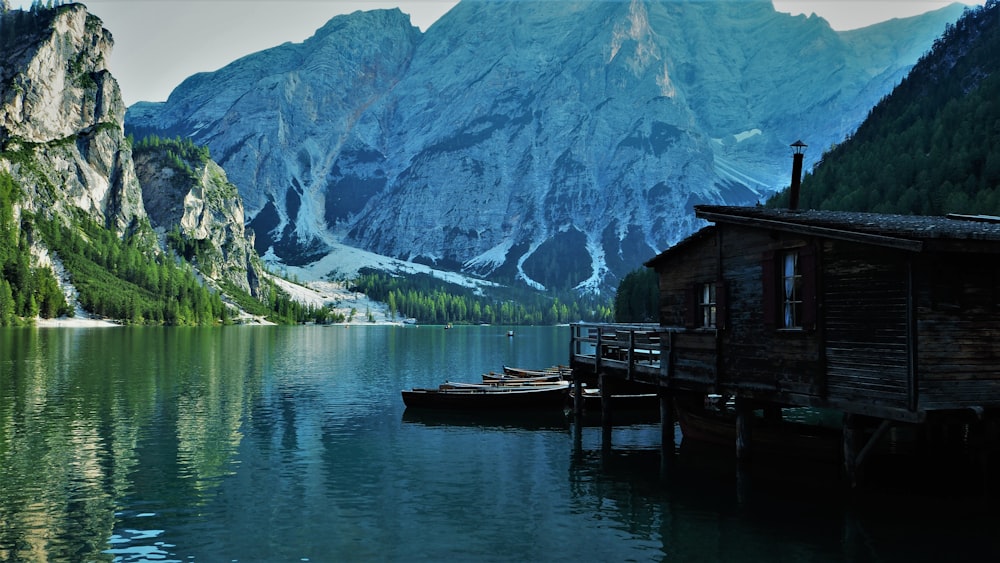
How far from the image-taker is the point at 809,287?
25.8 meters

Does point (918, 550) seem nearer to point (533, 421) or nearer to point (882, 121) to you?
point (533, 421)

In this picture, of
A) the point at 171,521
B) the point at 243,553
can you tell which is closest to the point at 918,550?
the point at 243,553

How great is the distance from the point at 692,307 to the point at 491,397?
64.7 ft

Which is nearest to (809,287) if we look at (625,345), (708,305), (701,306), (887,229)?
(887,229)

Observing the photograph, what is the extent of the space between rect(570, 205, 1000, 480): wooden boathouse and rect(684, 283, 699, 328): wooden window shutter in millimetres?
56

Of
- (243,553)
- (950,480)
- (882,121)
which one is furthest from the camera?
(882,121)

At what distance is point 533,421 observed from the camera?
47.2m

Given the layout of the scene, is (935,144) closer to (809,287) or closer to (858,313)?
(809,287)

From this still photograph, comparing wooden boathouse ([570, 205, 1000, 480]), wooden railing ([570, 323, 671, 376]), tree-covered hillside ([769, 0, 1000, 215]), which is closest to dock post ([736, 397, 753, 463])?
wooden boathouse ([570, 205, 1000, 480])

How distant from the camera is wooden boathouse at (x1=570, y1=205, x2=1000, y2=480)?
882 inches

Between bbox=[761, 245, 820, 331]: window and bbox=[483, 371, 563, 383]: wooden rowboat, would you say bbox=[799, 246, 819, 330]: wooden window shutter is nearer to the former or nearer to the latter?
bbox=[761, 245, 820, 331]: window

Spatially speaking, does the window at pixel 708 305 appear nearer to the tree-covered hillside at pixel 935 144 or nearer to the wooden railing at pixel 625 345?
the wooden railing at pixel 625 345

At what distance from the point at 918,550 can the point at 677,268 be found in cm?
1758

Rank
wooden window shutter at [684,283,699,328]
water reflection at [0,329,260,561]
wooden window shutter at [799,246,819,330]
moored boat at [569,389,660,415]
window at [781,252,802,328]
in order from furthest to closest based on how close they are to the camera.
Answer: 1. moored boat at [569,389,660,415]
2. wooden window shutter at [684,283,699,328]
3. window at [781,252,802,328]
4. wooden window shutter at [799,246,819,330]
5. water reflection at [0,329,260,561]
